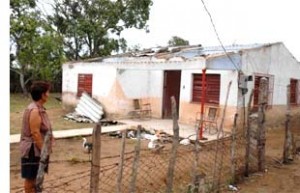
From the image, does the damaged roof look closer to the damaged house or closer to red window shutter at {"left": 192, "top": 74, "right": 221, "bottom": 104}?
the damaged house

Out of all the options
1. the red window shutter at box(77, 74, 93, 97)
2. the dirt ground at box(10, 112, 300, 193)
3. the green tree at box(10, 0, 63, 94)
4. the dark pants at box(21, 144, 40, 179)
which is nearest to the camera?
the dark pants at box(21, 144, 40, 179)

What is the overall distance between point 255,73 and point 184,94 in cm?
282

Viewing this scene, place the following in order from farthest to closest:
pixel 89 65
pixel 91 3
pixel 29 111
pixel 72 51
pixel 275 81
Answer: pixel 72 51
pixel 91 3
pixel 89 65
pixel 275 81
pixel 29 111

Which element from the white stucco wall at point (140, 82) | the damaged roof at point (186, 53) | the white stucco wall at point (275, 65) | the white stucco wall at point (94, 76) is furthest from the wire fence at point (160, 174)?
the white stucco wall at point (94, 76)

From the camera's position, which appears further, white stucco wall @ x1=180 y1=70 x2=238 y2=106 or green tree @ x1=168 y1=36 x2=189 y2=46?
green tree @ x1=168 y1=36 x2=189 y2=46

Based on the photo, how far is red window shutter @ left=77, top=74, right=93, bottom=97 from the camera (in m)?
17.7

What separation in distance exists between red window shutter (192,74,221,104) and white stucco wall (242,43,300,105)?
3.62ft

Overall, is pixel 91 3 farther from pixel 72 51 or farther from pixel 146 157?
pixel 146 157

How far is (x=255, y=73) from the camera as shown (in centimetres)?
1445

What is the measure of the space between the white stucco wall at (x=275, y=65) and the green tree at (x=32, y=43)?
7.32 m

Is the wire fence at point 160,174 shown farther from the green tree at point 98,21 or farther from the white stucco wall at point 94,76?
the green tree at point 98,21

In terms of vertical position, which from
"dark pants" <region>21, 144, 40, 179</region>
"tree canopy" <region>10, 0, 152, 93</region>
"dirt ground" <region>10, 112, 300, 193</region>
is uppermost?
"tree canopy" <region>10, 0, 152, 93</region>

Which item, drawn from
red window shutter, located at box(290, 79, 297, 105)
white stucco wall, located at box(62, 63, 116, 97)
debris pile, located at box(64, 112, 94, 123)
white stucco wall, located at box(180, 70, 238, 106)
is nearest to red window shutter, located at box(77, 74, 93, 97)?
white stucco wall, located at box(62, 63, 116, 97)

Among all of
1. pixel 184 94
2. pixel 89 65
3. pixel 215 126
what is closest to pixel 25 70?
pixel 89 65
